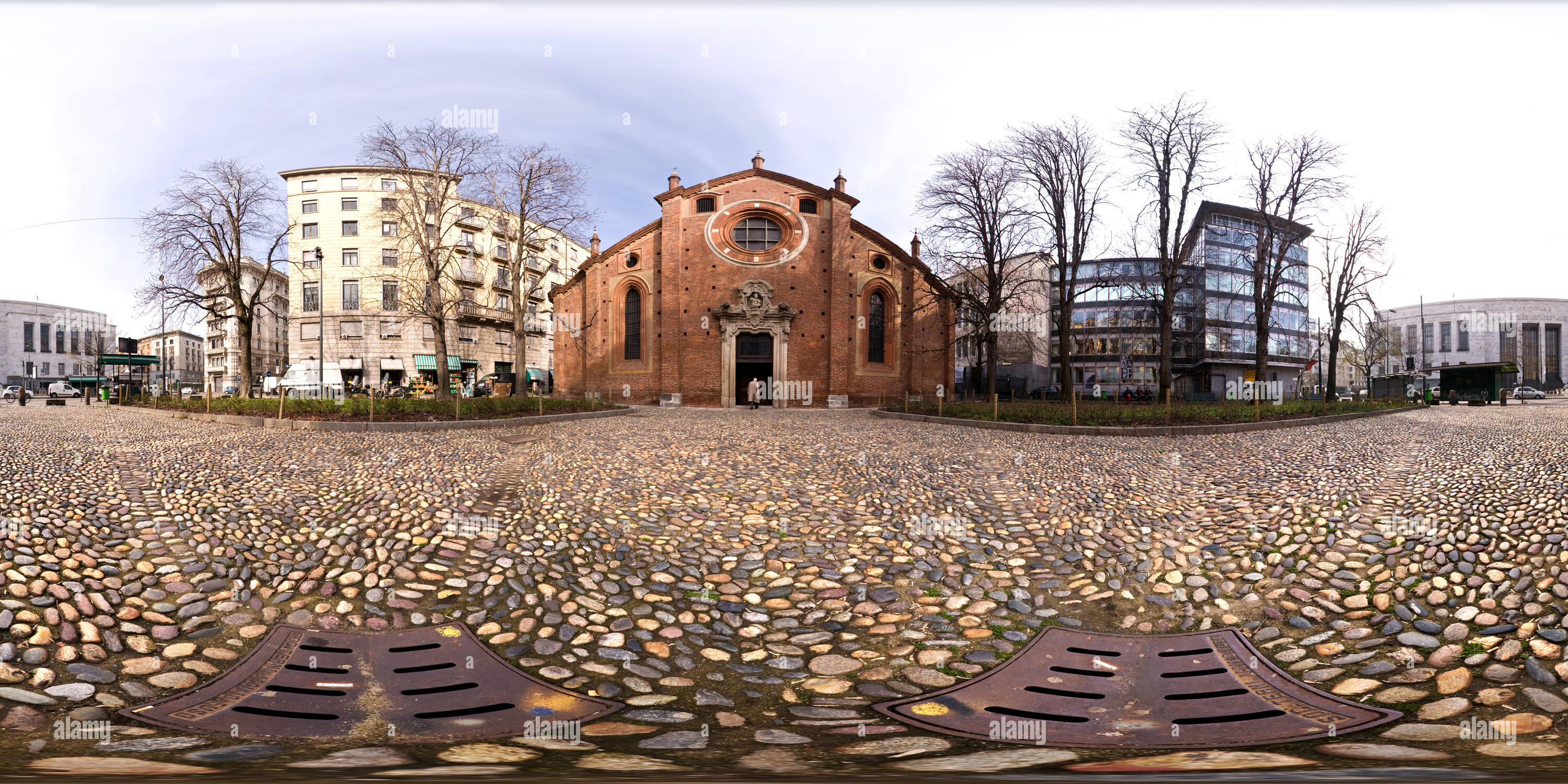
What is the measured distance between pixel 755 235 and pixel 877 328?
30.4ft

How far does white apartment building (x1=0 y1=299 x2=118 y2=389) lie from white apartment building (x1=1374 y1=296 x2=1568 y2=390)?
181 m

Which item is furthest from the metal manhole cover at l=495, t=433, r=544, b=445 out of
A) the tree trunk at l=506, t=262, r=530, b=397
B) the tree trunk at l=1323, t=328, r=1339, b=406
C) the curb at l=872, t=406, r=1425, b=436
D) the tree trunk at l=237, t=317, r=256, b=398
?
the tree trunk at l=1323, t=328, r=1339, b=406

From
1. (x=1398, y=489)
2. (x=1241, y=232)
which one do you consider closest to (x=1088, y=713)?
(x=1398, y=489)

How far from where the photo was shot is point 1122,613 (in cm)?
454

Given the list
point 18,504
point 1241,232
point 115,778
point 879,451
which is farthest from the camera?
point 1241,232

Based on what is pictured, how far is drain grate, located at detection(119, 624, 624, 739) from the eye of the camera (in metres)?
3.06

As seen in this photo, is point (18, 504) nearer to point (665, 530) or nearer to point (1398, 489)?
point (665, 530)

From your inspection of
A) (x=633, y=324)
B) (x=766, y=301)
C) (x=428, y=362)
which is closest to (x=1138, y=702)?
(x=766, y=301)

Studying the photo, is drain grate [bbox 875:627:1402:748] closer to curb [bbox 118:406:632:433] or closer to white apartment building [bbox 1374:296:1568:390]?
curb [bbox 118:406:632:433]

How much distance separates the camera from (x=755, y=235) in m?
34.8

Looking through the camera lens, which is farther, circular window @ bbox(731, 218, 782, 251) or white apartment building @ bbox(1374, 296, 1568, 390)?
white apartment building @ bbox(1374, 296, 1568, 390)

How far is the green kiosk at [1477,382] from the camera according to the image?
1529 inches

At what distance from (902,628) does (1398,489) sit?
8.33 meters

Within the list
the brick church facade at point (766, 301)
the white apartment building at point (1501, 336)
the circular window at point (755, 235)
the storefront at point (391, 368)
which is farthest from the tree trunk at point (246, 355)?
the white apartment building at point (1501, 336)
